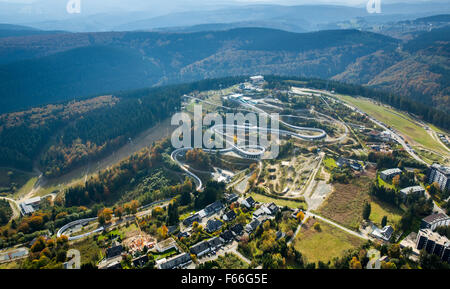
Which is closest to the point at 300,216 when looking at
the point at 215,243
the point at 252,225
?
the point at 252,225

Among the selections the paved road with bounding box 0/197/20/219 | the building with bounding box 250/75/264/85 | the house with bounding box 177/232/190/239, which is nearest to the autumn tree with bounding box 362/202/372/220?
the house with bounding box 177/232/190/239

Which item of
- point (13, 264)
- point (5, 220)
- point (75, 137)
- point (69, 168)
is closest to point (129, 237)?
point (13, 264)

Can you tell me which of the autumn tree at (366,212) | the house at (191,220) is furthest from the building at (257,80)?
the house at (191,220)

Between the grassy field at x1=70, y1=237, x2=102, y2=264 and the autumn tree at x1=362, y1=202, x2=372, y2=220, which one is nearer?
the grassy field at x1=70, y1=237, x2=102, y2=264

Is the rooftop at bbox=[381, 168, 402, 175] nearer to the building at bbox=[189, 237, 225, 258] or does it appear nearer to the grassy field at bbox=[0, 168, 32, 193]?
the building at bbox=[189, 237, 225, 258]

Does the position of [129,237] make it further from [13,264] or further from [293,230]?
[293,230]

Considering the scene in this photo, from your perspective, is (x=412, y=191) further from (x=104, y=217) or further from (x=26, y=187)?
(x=26, y=187)

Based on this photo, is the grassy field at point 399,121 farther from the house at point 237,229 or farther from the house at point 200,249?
the house at point 200,249
